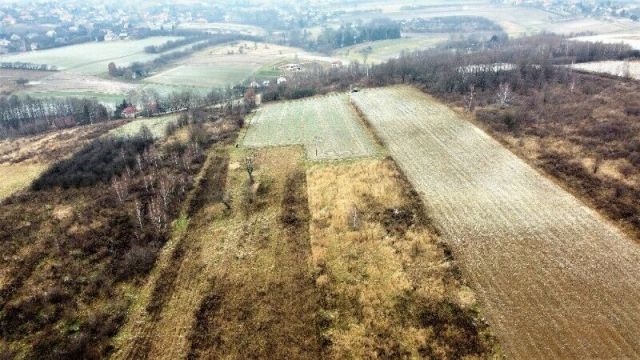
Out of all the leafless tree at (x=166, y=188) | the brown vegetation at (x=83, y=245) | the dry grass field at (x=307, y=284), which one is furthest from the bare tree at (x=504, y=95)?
the leafless tree at (x=166, y=188)

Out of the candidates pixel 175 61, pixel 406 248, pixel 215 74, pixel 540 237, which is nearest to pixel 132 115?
pixel 215 74

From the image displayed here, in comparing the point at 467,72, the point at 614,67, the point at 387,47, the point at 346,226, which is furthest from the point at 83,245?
the point at 387,47

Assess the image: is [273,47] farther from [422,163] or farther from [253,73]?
[422,163]

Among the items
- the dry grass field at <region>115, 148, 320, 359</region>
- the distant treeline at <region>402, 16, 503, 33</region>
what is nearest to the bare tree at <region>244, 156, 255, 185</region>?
the dry grass field at <region>115, 148, 320, 359</region>

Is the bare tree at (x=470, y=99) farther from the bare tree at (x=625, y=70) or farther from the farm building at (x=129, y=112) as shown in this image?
the farm building at (x=129, y=112)

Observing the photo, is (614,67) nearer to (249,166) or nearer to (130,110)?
(249,166)
